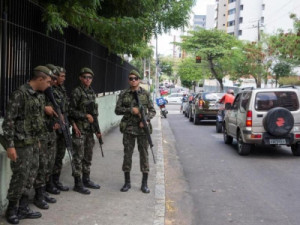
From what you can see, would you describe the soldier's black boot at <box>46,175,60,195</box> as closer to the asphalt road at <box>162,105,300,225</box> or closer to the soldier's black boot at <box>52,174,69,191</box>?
the soldier's black boot at <box>52,174,69,191</box>

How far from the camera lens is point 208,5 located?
12281 cm

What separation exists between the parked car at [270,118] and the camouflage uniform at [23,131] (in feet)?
21.0

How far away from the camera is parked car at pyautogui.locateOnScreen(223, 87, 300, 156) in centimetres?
959

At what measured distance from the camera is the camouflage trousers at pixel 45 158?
16.8 ft

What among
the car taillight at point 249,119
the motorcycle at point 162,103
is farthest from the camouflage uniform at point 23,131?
the motorcycle at point 162,103

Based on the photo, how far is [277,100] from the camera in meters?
9.98

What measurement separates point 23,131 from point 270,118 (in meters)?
6.57

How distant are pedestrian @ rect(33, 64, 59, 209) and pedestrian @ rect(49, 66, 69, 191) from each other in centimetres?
18

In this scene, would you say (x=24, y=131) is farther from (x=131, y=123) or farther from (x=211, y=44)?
(x=211, y=44)

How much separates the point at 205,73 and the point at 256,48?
43.8 ft

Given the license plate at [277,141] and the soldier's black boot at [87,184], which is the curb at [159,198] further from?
the license plate at [277,141]

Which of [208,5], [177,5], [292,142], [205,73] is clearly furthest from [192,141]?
[208,5]

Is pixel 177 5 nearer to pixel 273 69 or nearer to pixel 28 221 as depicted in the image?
pixel 28 221

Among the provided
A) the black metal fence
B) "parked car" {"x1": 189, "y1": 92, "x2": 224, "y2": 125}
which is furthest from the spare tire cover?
"parked car" {"x1": 189, "y1": 92, "x2": 224, "y2": 125}
